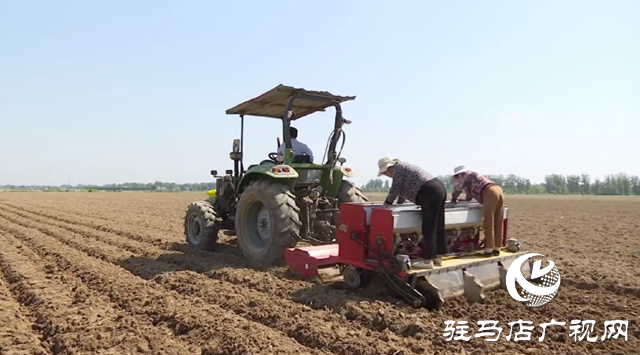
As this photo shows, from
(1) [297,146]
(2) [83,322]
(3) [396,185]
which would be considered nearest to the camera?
(2) [83,322]

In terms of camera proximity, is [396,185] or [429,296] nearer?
[429,296]

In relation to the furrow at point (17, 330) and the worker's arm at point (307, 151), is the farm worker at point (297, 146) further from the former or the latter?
the furrow at point (17, 330)

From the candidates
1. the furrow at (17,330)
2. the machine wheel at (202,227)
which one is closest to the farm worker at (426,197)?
the furrow at (17,330)

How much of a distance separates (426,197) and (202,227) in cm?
435

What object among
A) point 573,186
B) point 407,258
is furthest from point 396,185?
point 573,186

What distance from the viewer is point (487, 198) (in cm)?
514

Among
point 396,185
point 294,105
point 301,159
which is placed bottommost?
point 396,185

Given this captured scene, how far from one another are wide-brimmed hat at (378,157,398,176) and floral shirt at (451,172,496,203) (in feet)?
2.86

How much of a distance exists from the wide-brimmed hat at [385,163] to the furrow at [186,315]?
216 cm

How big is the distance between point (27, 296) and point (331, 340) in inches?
141

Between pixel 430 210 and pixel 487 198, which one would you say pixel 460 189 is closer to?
pixel 487 198

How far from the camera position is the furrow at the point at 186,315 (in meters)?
3.53

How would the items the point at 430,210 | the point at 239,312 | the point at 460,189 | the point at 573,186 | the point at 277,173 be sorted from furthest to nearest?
the point at 573,186, the point at 277,173, the point at 460,189, the point at 430,210, the point at 239,312

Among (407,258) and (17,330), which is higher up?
(407,258)
